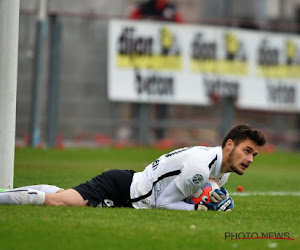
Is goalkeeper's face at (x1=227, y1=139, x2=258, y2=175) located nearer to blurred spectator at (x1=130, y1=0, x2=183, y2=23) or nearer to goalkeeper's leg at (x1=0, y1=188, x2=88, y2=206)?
goalkeeper's leg at (x1=0, y1=188, x2=88, y2=206)

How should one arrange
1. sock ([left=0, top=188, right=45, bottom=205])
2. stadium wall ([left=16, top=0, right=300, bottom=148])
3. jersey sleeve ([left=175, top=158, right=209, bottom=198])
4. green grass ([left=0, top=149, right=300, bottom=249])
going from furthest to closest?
1. stadium wall ([left=16, top=0, right=300, bottom=148])
2. sock ([left=0, top=188, right=45, bottom=205])
3. jersey sleeve ([left=175, top=158, right=209, bottom=198])
4. green grass ([left=0, top=149, right=300, bottom=249])

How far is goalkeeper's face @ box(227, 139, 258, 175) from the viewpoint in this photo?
8273mm

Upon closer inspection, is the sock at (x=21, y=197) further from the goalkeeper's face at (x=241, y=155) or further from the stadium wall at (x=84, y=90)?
the stadium wall at (x=84, y=90)

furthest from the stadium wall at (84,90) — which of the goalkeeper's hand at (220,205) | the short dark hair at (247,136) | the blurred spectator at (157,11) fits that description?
the short dark hair at (247,136)

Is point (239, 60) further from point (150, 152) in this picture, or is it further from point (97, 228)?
point (97, 228)

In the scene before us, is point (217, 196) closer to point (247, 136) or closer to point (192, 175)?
point (192, 175)

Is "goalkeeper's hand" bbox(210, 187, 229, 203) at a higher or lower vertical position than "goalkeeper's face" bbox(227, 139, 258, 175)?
lower

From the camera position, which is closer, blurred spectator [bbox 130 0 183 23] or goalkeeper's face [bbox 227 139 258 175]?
goalkeeper's face [bbox 227 139 258 175]

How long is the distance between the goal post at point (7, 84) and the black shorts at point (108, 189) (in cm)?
95

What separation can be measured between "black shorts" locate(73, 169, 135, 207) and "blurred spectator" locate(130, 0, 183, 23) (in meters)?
13.6

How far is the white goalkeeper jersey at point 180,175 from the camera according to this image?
8.06 metres

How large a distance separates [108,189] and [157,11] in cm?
1395

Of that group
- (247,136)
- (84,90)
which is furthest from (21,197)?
(84,90)

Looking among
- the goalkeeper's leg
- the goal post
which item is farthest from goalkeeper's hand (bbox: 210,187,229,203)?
the goal post
